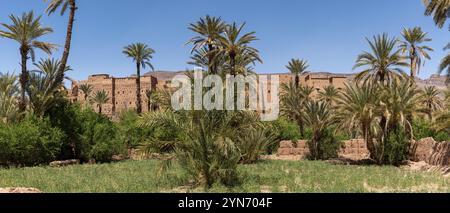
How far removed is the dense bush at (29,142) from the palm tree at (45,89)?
3.23 feet

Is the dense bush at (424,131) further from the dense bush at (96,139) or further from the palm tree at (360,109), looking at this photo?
the dense bush at (96,139)

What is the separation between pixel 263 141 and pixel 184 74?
17.4m

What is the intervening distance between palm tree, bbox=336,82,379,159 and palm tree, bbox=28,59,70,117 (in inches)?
753

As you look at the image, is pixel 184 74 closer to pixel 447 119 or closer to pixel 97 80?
pixel 447 119

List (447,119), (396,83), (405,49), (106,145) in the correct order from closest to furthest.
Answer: (447,119)
(396,83)
(106,145)
(405,49)

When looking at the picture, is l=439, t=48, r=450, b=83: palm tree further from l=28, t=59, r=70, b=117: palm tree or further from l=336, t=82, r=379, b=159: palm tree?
l=28, t=59, r=70, b=117: palm tree

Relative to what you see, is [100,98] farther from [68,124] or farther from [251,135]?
[251,135]

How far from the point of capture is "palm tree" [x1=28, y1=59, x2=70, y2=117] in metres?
29.5

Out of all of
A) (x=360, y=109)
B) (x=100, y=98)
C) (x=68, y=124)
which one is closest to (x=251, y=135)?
(x=360, y=109)

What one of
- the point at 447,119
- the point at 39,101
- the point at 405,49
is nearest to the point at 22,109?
the point at 39,101

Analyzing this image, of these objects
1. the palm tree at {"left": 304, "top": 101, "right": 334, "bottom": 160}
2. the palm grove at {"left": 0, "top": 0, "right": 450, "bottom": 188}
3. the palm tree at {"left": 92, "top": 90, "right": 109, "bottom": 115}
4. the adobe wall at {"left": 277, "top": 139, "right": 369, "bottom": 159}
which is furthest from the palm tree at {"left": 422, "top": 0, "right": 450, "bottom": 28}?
the palm tree at {"left": 92, "top": 90, "right": 109, "bottom": 115}

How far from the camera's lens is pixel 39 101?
2955 cm

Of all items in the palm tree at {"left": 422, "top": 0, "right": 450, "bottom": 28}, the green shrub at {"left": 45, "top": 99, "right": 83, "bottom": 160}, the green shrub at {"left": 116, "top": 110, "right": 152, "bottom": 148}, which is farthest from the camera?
the green shrub at {"left": 116, "top": 110, "right": 152, "bottom": 148}

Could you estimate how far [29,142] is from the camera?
2792 cm
